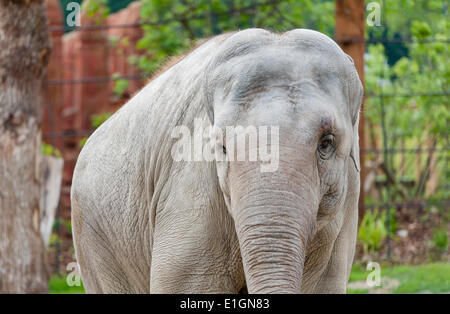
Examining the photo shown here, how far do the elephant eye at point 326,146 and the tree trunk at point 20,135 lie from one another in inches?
233

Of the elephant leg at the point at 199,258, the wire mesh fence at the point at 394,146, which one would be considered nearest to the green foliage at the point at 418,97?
the wire mesh fence at the point at 394,146

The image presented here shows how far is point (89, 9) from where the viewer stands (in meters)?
13.4

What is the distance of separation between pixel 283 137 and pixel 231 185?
0.31 m

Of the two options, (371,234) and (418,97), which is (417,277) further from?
(418,97)

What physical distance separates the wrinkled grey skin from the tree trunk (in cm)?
378

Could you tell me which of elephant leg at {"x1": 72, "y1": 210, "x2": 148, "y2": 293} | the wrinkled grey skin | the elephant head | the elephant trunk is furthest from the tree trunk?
the elephant trunk

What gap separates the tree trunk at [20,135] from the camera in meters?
8.77

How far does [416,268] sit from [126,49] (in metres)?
11.4

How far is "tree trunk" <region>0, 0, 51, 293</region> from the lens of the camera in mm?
8773

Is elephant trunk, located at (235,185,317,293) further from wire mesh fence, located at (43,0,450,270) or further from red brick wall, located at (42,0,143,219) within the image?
red brick wall, located at (42,0,143,219)

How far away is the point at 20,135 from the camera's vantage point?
8930 mm

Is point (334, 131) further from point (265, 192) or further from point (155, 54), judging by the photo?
point (155, 54)

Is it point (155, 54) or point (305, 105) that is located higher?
point (155, 54)
